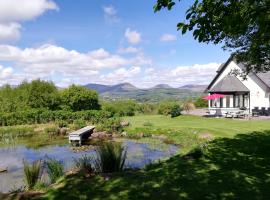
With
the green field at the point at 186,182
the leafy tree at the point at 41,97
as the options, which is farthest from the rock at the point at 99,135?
the green field at the point at 186,182

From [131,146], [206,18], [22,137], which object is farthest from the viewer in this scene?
[22,137]

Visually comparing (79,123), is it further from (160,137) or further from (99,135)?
(160,137)

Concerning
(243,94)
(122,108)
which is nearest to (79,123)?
(122,108)

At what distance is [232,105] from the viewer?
37.5 metres

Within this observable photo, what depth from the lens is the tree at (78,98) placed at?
1572 inches

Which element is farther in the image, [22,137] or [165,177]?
[22,137]

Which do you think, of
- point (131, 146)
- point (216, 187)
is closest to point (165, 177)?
point (216, 187)

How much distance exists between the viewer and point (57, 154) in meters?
20.1

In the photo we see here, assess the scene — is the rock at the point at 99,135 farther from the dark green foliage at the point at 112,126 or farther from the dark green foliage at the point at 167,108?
the dark green foliage at the point at 167,108

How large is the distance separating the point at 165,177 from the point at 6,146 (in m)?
18.4

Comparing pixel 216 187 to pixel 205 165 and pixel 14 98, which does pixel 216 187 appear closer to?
pixel 205 165

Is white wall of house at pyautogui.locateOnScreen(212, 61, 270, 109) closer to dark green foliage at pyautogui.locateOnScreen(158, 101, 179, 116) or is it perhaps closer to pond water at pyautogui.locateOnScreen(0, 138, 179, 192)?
dark green foliage at pyautogui.locateOnScreen(158, 101, 179, 116)

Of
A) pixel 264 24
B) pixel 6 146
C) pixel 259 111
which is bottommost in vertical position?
pixel 6 146

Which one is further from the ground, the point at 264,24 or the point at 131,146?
the point at 264,24
